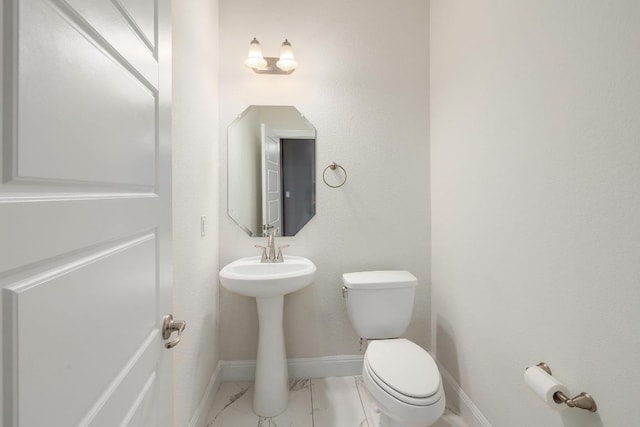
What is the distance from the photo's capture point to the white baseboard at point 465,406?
4.72 feet

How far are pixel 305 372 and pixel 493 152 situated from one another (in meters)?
1.70

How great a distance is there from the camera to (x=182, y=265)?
4.11 feet

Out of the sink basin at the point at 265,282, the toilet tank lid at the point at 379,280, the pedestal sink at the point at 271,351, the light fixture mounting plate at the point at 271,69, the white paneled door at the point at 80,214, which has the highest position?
the light fixture mounting plate at the point at 271,69

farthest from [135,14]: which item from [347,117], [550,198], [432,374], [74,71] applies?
[432,374]

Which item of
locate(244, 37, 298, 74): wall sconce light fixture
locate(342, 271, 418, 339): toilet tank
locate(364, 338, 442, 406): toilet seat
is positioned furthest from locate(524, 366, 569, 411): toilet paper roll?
locate(244, 37, 298, 74): wall sconce light fixture

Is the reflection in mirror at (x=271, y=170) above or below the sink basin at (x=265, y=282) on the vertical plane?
above

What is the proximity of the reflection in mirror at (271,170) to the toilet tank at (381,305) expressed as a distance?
1.91 ft

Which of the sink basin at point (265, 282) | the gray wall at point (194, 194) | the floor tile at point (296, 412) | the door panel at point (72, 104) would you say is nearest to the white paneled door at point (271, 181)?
the gray wall at point (194, 194)

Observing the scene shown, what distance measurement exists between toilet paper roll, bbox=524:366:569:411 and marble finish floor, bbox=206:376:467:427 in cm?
79

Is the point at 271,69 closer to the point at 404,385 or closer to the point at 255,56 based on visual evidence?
the point at 255,56

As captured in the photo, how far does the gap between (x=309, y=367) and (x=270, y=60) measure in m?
1.99

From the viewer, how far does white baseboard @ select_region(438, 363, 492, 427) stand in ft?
4.72

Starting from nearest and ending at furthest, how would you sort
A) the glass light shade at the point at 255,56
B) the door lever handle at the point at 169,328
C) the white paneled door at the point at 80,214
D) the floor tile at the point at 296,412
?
the white paneled door at the point at 80,214
the door lever handle at the point at 169,328
the floor tile at the point at 296,412
the glass light shade at the point at 255,56

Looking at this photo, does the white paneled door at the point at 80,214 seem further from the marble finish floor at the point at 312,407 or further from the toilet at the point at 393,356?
the marble finish floor at the point at 312,407
